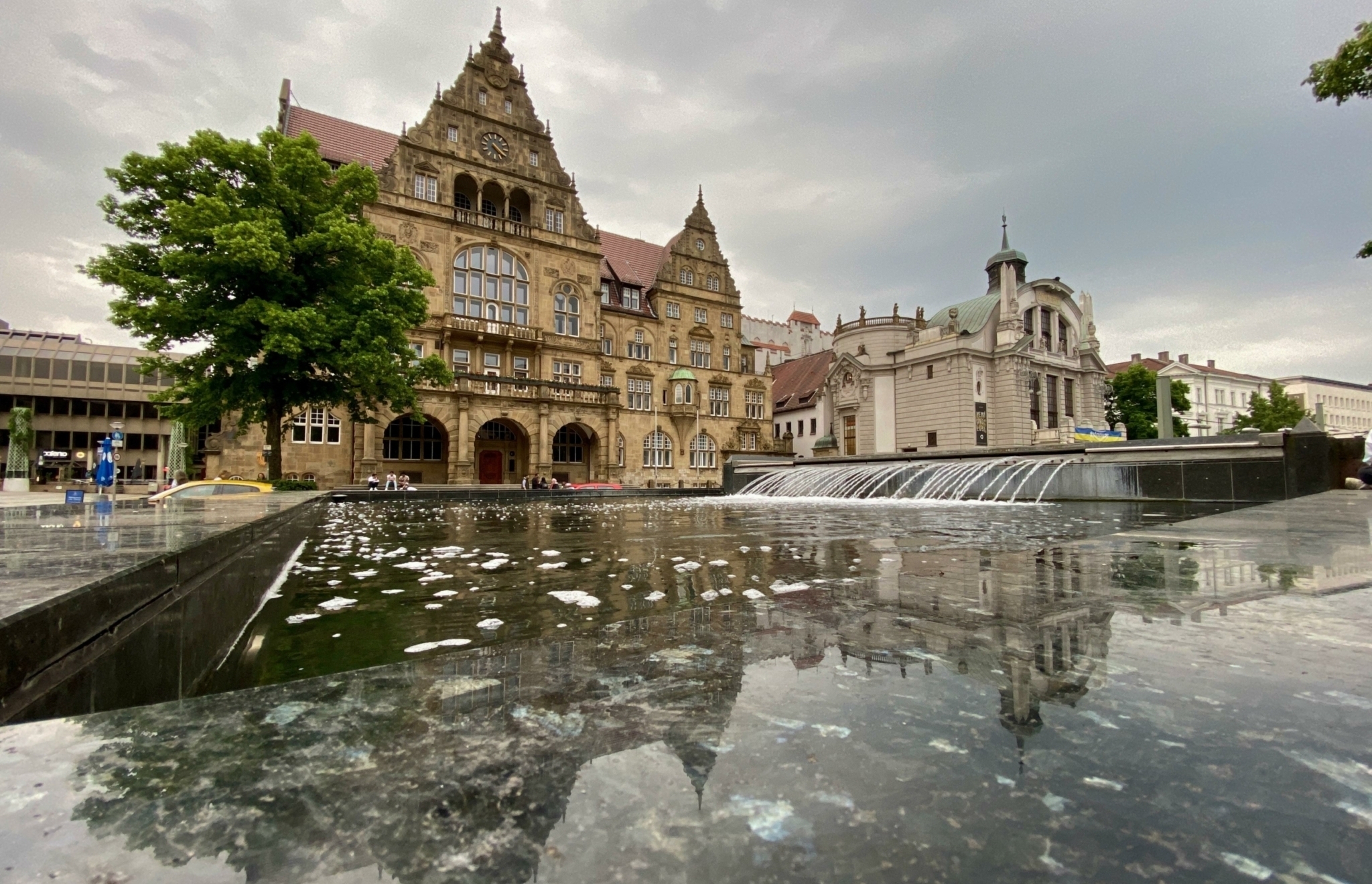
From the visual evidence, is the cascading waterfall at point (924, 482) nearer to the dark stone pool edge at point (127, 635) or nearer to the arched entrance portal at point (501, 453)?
the dark stone pool edge at point (127, 635)

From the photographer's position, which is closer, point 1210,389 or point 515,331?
point 515,331

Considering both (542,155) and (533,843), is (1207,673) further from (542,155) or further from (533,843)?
(542,155)

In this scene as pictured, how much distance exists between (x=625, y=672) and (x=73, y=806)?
127cm

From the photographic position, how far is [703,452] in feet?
145

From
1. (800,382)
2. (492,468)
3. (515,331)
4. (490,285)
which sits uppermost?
(490,285)

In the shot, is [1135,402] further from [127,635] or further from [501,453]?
[127,635]

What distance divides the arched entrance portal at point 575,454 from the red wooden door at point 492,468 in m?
3.15

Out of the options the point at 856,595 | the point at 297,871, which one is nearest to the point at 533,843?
the point at 297,871

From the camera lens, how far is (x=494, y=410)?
3369 cm

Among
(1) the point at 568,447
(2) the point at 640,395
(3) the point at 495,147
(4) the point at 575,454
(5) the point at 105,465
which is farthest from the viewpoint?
(2) the point at 640,395

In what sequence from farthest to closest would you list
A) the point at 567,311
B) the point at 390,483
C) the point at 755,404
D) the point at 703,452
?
the point at 755,404 → the point at 703,452 → the point at 567,311 → the point at 390,483

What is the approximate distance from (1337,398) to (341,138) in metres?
134

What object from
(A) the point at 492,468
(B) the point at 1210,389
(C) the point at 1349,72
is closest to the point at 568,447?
(A) the point at 492,468

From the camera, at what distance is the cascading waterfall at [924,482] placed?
52.4ft
